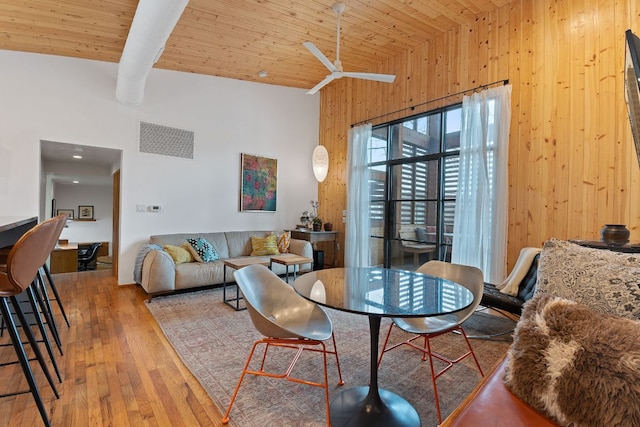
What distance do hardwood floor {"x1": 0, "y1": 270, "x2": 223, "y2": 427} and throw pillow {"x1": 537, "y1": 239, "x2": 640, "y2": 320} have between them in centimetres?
183

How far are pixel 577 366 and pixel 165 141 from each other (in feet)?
16.6

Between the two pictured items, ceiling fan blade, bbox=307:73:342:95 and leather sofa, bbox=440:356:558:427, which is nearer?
leather sofa, bbox=440:356:558:427

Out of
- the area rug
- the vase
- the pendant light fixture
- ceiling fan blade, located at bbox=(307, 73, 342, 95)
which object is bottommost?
the area rug

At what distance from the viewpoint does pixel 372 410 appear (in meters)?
Result: 1.65

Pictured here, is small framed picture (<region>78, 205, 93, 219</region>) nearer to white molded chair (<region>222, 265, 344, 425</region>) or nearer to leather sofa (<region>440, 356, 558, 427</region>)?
white molded chair (<region>222, 265, 344, 425</region>)

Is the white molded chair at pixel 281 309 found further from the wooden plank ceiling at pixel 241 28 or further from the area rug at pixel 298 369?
the wooden plank ceiling at pixel 241 28

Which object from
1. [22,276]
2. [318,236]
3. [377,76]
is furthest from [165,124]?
[22,276]

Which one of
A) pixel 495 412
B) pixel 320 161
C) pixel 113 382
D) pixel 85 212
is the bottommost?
pixel 113 382

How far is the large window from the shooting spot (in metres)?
4.23

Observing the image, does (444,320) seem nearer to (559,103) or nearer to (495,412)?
(495,412)

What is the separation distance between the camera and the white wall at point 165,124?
12.2 feet

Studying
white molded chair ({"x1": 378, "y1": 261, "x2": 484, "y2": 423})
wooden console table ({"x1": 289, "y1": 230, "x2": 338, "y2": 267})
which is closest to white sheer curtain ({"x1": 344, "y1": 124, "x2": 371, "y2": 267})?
wooden console table ({"x1": 289, "y1": 230, "x2": 338, "y2": 267})

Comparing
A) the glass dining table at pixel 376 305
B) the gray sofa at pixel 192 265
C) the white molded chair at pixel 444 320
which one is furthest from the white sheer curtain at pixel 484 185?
the gray sofa at pixel 192 265

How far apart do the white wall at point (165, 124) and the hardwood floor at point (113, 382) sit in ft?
5.99
